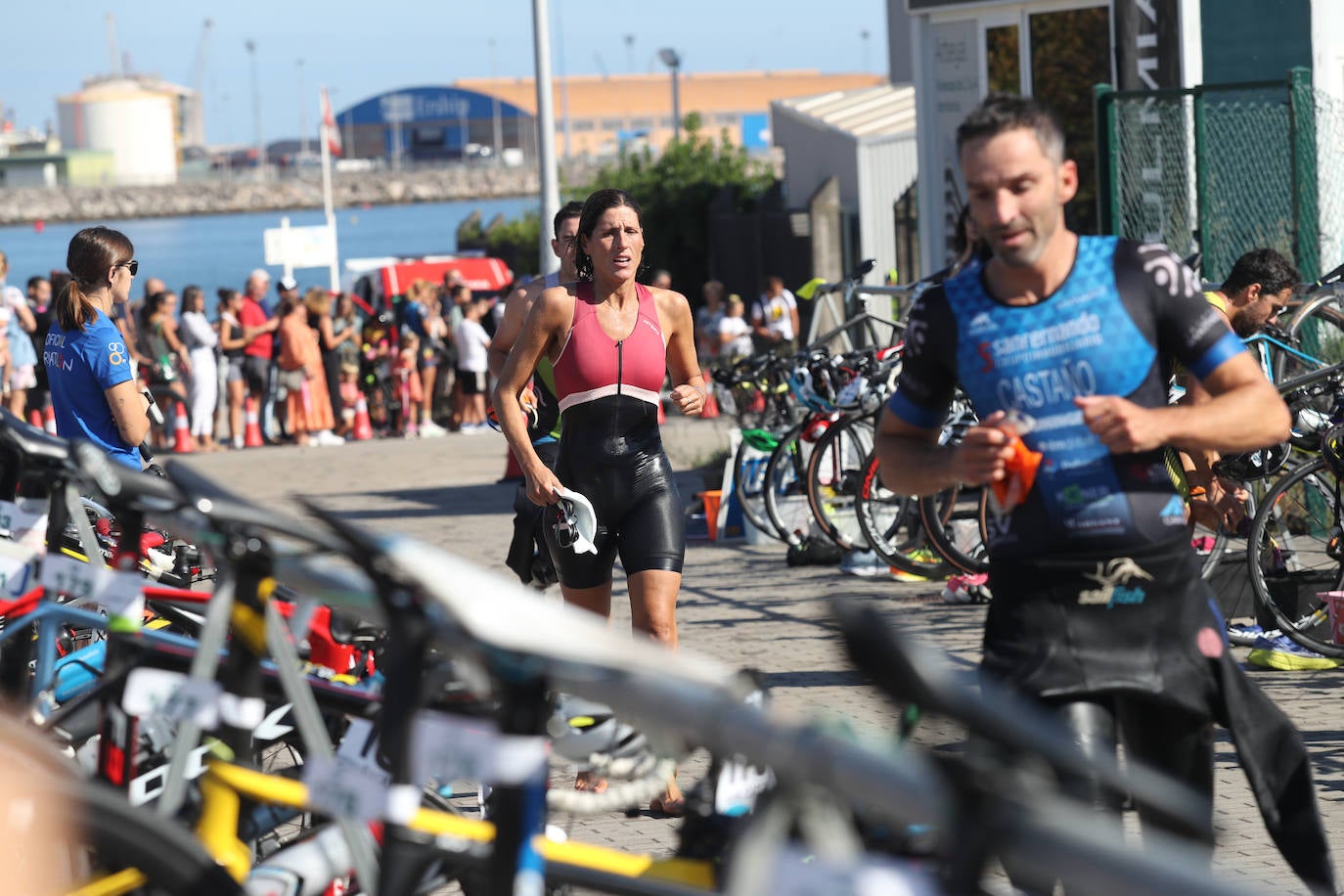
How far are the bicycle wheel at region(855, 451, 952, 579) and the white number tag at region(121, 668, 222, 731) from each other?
717 centimetres

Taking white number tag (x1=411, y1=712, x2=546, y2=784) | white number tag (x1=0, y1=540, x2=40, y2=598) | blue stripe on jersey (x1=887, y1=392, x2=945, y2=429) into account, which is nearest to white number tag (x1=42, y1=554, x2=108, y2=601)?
white number tag (x1=0, y1=540, x2=40, y2=598)

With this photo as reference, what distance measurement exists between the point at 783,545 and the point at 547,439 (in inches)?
196

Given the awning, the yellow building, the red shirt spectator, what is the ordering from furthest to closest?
the yellow building
the awning
the red shirt spectator

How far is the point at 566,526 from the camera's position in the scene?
232 inches

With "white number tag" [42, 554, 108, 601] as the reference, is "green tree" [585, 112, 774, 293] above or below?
above

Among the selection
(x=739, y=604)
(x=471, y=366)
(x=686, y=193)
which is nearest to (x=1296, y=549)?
(x=739, y=604)

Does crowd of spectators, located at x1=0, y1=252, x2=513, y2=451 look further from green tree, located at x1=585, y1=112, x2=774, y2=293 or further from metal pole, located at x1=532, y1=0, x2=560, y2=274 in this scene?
green tree, located at x1=585, y1=112, x2=774, y2=293

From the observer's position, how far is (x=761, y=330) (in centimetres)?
2311

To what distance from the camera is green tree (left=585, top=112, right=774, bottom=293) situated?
34.6 m

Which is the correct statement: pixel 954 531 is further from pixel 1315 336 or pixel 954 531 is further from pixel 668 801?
pixel 668 801

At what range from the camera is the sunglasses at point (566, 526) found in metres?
5.87

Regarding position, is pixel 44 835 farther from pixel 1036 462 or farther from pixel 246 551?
pixel 1036 462

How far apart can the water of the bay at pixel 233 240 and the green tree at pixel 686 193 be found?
13750mm

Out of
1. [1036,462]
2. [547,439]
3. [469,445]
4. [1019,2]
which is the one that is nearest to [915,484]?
[1036,462]
